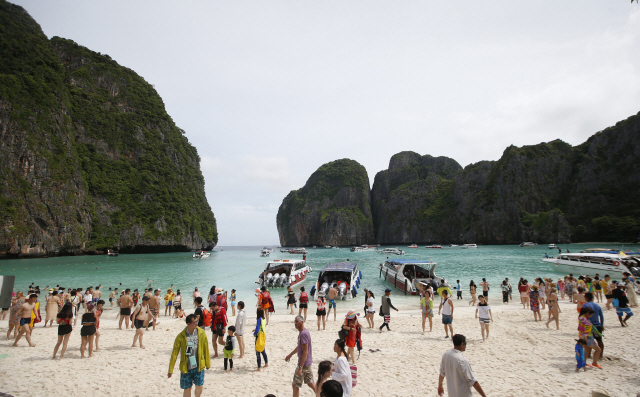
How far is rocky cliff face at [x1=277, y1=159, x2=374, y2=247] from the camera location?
140250 mm

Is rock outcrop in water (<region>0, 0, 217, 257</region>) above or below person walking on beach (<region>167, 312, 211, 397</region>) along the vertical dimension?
above

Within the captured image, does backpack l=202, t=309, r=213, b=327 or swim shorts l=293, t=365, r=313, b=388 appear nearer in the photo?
swim shorts l=293, t=365, r=313, b=388

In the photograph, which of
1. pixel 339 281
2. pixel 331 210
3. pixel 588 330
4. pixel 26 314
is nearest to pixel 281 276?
pixel 339 281

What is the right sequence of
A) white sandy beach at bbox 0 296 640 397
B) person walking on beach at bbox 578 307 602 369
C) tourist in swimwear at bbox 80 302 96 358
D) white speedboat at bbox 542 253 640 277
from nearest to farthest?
white sandy beach at bbox 0 296 640 397
person walking on beach at bbox 578 307 602 369
tourist in swimwear at bbox 80 302 96 358
white speedboat at bbox 542 253 640 277

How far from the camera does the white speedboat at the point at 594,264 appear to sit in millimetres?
26978

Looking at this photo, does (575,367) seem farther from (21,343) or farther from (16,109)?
(16,109)

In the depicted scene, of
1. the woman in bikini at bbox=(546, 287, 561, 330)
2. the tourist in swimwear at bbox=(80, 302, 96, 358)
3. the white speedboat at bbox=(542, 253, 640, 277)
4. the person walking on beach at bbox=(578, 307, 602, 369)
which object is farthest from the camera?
the white speedboat at bbox=(542, 253, 640, 277)

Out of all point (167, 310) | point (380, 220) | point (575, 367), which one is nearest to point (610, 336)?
point (575, 367)

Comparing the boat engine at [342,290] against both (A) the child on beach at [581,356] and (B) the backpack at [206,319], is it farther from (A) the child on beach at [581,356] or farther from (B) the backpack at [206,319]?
(A) the child on beach at [581,356]

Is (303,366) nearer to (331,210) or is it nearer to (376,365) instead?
(376,365)

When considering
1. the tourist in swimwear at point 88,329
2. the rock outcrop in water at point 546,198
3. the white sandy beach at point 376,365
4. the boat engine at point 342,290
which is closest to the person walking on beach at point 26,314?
the white sandy beach at point 376,365

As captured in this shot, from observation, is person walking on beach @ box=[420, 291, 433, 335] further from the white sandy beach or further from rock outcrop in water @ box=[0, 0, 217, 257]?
rock outcrop in water @ box=[0, 0, 217, 257]

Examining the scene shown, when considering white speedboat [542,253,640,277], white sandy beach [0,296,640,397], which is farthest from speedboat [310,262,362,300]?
white speedboat [542,253,640,277]

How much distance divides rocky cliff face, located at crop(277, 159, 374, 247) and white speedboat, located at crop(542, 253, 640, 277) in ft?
337
